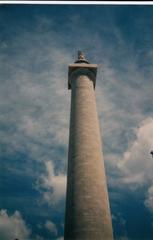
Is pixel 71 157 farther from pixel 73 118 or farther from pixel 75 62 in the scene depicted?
pixel 75 62

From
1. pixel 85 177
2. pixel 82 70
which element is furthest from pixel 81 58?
pixel 85 177

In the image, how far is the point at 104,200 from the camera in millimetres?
15625

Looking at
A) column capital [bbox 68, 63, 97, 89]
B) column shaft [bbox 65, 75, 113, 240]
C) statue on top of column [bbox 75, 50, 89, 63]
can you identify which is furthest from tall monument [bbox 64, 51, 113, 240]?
statue on top of column [bbox 75, 50, 89, 63]

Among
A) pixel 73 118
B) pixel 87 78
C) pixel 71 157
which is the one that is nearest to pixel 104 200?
pixel 71 157

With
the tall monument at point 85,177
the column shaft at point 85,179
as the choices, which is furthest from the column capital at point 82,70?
the column shaft at point 85,179

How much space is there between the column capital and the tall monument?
1341 mm

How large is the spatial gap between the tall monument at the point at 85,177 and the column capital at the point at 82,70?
52.8 inches

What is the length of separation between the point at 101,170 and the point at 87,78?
9.97 metres

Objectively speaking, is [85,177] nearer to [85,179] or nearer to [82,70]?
[85,179]

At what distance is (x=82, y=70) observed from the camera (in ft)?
77.2

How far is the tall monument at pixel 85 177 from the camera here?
46.4ft

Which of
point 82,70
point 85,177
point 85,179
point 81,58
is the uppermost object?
point 81,58

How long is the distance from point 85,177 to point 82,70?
1172 centimetres

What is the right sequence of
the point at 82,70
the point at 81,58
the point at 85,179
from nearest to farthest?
the point at 85,179 → the point at 82,70 → the point at 81,58
